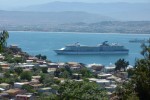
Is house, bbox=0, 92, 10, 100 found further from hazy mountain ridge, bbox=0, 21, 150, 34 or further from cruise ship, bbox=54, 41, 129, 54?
hazy mountain ridge, bbox=0, 21, 150, 34

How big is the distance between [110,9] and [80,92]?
177m

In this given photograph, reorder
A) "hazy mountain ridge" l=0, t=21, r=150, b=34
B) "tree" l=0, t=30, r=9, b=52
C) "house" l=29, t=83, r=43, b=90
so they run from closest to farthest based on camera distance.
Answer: "tree" l=0, t=30, r=9, b=52 → "house" l=29, t=83, r=43, b=90 → "hazy mountain ridge" l=0, t=21, r=150, b=34

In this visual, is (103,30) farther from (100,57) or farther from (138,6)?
(138,6)

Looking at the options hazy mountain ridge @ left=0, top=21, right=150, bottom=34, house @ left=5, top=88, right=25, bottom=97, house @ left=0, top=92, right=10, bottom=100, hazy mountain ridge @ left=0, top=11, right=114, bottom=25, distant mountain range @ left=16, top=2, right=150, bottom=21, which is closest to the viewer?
house @ left=0, top=92, right=10, bottom=100

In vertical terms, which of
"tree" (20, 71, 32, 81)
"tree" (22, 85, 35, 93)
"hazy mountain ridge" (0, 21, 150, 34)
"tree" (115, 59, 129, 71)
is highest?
"hazy mountain ridge" (0, 21, 150, 34)

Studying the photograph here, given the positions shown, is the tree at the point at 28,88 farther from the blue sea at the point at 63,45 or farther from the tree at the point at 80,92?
the tree at the point at 80,92

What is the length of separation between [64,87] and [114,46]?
34.7 m

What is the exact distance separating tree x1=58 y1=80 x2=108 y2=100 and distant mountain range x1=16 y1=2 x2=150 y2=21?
444ft

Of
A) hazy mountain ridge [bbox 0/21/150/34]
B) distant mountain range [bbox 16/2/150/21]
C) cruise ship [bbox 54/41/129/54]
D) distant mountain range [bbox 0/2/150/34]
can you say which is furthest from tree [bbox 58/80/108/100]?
distant mountain range [bbox 16/2/150/21]

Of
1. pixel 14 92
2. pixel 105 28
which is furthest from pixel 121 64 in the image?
pixel 105 28

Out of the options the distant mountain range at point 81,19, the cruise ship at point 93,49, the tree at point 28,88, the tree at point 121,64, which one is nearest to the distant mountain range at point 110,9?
the distant mountain range at point 81,19

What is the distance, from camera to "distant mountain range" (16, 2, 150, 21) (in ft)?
490

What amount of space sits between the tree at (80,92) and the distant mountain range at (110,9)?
13538cm

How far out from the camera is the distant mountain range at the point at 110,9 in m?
149
